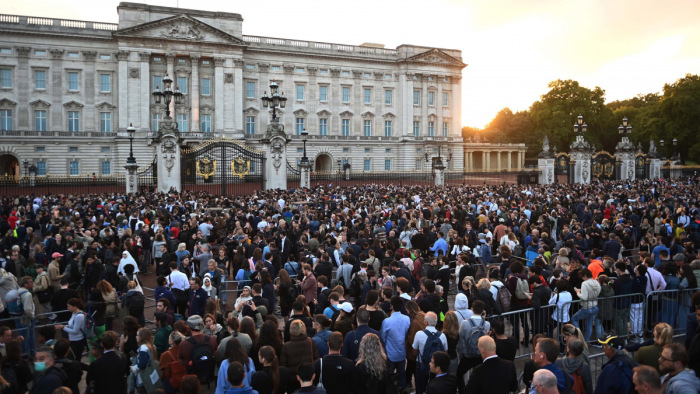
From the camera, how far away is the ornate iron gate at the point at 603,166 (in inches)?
1777

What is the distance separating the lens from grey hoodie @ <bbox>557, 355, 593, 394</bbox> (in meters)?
6.43

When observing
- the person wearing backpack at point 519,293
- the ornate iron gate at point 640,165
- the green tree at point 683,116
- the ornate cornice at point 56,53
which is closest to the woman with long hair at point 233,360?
the person wearing backpack at point 519,293

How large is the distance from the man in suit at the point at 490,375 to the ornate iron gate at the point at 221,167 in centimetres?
2793

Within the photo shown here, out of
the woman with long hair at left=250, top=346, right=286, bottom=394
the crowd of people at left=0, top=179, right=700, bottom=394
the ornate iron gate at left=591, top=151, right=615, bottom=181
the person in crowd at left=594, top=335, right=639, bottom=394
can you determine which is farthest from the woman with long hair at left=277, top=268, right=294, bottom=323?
the ornate iron gate at left=591, top=151, right=615, bottom=181

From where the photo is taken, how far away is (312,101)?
2630 inches

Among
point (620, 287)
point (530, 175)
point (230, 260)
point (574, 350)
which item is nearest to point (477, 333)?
point (574, 350)

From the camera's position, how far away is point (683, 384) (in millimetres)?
5621

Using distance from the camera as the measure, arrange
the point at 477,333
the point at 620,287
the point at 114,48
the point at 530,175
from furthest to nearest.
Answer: the point at 114,48 → the point at 530,175 → the point at 620,287 → the point at 477,333

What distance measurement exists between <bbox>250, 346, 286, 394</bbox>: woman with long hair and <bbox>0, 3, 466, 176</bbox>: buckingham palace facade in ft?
180

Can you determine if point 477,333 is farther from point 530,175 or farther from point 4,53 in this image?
point 4,53

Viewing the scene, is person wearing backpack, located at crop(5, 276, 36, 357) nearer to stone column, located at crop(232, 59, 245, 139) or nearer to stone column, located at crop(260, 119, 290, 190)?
stone column, located at crop(260, 119, 290, 190)

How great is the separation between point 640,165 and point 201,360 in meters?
49.9

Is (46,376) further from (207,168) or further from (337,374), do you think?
(207,168)

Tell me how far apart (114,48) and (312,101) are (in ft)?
78.9
